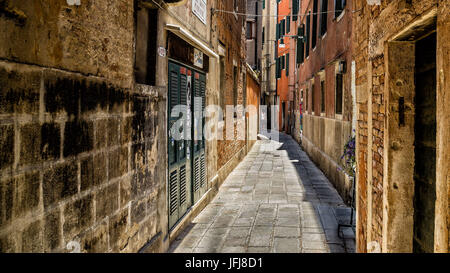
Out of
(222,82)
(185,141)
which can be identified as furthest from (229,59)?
(185,141)

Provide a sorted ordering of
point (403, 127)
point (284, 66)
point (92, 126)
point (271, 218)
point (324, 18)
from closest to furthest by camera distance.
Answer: point (92, 126) → point (403, 127) → point (271, 218) → point (324, 18) → point (284, 66)

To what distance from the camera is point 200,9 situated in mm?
6664

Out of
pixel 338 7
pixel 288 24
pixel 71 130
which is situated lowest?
pixel 71 130

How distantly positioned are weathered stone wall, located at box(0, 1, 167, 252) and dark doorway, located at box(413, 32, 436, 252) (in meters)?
2.67

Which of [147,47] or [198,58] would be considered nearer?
[147,47]

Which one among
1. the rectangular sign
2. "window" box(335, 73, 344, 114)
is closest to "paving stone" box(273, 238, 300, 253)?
the rectangular sign

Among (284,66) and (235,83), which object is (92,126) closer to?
(235,83)

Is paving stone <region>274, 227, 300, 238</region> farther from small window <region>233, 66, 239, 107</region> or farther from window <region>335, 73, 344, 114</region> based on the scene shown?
small window <region>233, 66, 239, 107</region>

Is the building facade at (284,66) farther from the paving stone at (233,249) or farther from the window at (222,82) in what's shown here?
the paving stone at (233,249)

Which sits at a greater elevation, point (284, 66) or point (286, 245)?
point (284, 66)

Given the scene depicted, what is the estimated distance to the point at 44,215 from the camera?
2.20 m

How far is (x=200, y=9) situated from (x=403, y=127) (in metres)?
4.62

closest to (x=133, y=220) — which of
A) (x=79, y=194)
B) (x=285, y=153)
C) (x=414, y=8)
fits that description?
(x=79, y=194)

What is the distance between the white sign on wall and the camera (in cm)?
628
